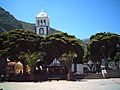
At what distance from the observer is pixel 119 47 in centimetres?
4931

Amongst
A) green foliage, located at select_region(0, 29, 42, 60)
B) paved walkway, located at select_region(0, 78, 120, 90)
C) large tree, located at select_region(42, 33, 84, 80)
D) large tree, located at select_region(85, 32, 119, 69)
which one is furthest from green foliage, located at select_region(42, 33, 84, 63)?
paved walkway, located at select_region(0, 78, 120, 90)

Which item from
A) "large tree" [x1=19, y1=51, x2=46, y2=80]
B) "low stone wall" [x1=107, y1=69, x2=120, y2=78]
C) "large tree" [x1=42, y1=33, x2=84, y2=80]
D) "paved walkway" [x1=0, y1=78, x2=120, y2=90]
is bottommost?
"paved walkway" [x1=0, y1=78, x2=120, y2=90]

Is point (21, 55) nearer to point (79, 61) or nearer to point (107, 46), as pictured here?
point (79, 61)

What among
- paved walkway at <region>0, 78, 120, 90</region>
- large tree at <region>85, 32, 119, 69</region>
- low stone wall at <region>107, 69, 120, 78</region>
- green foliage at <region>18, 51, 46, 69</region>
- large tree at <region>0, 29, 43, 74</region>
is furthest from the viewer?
large tree at <region>85, 32, 119, 69</region>

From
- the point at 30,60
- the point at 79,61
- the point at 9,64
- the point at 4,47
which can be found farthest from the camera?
the point at 9,64

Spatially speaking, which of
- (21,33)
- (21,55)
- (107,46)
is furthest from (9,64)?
(107,46)

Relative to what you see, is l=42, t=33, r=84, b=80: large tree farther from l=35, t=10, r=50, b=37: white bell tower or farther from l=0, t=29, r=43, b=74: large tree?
l=35, t=10, r=50, b=37: white bell tower

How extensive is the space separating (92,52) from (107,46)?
3.00 m

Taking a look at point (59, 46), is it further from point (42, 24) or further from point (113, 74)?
point (42, 24)

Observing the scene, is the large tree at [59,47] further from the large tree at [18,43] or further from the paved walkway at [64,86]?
the paved walkway at [64,86]

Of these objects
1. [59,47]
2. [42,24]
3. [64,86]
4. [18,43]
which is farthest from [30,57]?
[42,24]

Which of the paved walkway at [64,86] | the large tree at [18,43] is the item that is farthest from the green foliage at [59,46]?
the paved walkway at [64,86]

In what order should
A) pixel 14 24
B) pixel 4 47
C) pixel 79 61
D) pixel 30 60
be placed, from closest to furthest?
pixel 30 60, pixel 4 47, pixel 79 61, pixel 14 24

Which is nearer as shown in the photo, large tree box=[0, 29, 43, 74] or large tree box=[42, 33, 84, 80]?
large tree box=[0, 29, 43, 74]
